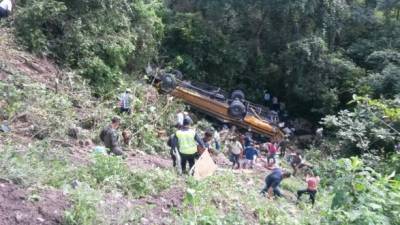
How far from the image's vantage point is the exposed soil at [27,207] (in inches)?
224

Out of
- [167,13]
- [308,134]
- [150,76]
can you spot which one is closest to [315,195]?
[150,76]

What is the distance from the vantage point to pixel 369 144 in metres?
13.8

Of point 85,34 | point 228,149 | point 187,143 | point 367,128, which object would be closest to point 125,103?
point 85,34

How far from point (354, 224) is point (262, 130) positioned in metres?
11.8

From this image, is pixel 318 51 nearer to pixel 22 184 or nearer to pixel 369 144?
pixel 369 144

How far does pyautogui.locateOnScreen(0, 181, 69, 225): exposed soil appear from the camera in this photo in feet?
18.7

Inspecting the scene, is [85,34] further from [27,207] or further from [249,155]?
[27,207]

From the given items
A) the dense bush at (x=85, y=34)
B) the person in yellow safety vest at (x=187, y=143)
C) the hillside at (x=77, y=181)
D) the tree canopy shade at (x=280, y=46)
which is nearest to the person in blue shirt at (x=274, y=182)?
the hillside at (x=77, y=181)

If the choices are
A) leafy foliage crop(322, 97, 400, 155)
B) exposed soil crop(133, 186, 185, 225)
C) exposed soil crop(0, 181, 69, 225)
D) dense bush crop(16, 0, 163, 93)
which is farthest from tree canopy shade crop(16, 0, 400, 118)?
exposed soil crop(0, 181, 69, 225)

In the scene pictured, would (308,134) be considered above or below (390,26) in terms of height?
below

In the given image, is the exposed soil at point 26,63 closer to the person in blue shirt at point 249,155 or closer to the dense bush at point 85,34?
the dense bush at point 85,34

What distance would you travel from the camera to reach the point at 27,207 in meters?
5.93

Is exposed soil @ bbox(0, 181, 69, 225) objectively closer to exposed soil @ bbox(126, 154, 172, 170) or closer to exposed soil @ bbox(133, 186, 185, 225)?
exposed soil @ bbox(133, 186, 185, 225)

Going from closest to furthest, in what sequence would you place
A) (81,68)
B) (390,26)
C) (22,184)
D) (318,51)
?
(22,184) < (81,68) < (318,51) < (390,26)
